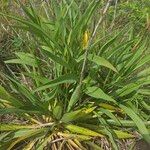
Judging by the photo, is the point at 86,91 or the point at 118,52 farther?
the point at 118,52

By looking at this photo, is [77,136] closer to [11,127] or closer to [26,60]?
[11,127]

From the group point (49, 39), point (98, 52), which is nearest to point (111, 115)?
point (98, 52)

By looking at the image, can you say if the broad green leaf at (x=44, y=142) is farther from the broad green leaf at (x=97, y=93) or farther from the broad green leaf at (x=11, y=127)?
the broad green leaf at (x=97, y=93)

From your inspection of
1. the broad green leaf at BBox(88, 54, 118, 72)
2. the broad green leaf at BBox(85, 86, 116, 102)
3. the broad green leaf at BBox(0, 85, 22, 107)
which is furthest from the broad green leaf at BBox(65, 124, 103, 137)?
the broad green leaf at BBox(88, 54, 118, 72)

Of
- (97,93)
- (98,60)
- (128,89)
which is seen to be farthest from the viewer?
(128,89)

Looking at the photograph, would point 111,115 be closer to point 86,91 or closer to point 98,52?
point 86,91

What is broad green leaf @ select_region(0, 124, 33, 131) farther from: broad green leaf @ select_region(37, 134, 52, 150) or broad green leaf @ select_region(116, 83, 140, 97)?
Result: broad green leaf @ select_region(116, 83, 140, 97)

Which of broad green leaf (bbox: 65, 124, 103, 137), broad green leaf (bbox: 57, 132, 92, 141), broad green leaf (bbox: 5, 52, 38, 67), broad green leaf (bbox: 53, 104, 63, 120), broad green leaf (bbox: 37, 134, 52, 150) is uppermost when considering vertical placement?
broad green leaf (bbox: 5, 52, 38, 67)

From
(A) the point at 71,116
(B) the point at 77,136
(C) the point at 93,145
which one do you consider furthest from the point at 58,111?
(C) the point at 93,145
